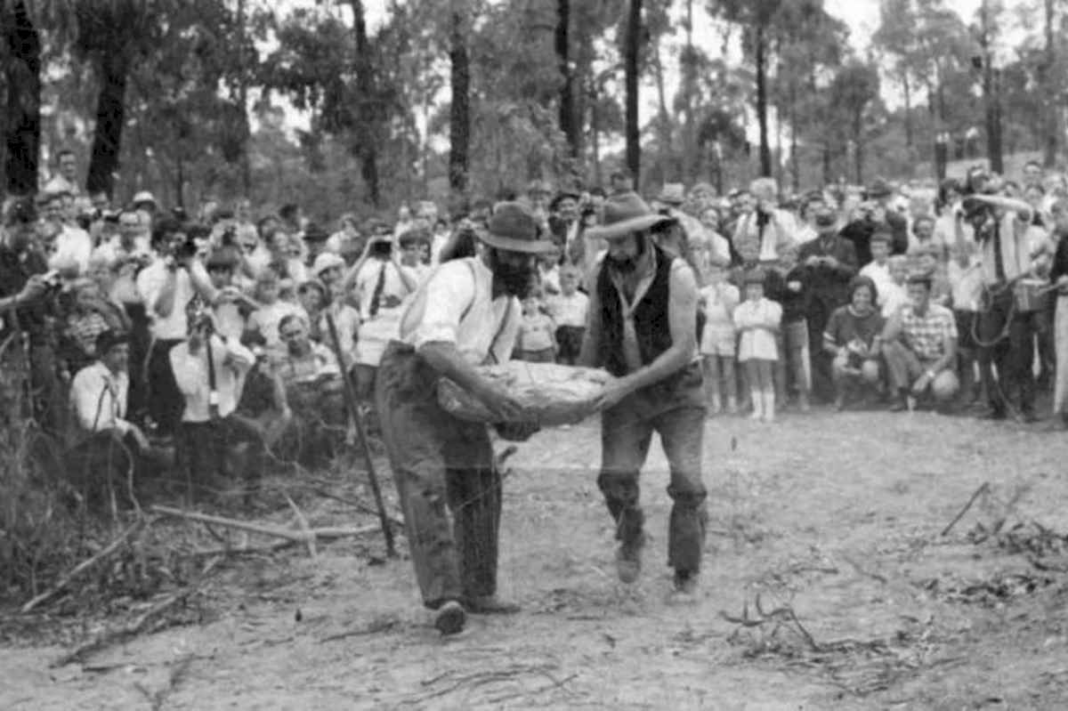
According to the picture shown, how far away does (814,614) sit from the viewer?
6.88 m

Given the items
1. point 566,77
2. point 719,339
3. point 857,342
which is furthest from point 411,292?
point 566,77

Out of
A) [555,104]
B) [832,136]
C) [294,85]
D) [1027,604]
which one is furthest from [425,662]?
[832,136]

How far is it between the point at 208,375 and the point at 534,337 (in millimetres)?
3232

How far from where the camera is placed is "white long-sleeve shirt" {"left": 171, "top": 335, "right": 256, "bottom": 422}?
10.5 metres

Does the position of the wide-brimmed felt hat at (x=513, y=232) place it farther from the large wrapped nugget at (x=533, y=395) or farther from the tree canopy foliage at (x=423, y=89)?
the tree canopy foliage at (x=423, y=89)

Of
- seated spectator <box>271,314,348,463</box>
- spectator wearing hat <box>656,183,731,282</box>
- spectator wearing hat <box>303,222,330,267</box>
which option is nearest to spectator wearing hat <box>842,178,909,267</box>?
spectator wearing hat <box>656,183,731,282</box>

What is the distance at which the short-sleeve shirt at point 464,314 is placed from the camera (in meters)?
6.62

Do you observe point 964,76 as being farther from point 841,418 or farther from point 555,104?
point 841,418

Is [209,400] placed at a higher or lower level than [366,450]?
higher

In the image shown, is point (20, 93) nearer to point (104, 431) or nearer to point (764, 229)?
point (104, 431)

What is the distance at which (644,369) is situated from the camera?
7.13 metres

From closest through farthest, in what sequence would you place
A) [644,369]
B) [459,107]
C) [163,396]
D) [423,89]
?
[644,369]
[163,396]
[459,107]
[423,89]

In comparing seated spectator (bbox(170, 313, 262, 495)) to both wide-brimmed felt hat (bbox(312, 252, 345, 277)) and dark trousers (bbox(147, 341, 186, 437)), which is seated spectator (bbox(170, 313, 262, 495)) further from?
wide-brimmed felt hat (bbox(312, 252, 345, 277))

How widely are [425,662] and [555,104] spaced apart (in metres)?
25.2
